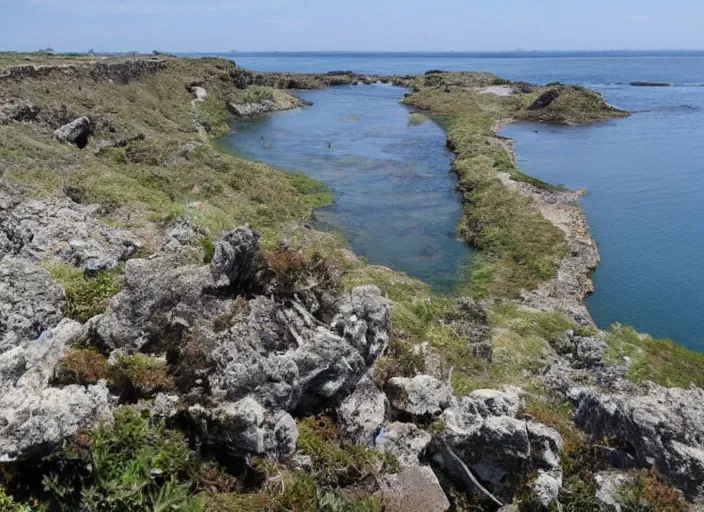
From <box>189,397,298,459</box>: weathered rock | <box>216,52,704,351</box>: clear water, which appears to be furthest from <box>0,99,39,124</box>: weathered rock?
<box>189,397,298,459</box>: weathered rock

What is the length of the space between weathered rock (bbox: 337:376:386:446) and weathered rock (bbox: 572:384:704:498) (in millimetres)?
5087

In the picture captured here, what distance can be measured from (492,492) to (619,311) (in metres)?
20.5

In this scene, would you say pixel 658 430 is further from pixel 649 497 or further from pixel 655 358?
pixel 655 358

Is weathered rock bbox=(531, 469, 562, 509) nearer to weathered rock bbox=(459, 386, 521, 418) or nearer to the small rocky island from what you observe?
the small rocky island

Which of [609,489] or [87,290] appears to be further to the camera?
[87,290]

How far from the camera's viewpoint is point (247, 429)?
9953 millimetres

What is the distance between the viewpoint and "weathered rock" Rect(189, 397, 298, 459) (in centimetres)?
995

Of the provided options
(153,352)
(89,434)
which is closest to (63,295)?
(153,352)

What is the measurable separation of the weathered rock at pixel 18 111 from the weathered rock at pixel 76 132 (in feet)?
8.48

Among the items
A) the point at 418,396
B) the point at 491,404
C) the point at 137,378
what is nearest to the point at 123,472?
the point at 137,378

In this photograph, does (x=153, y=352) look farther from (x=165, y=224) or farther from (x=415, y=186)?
(x=415, y=186)

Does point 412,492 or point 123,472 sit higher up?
point 123,472

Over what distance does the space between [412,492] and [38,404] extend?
22.9 feet

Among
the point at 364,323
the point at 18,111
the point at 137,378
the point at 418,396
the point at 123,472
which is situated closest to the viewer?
the point at 123,472
